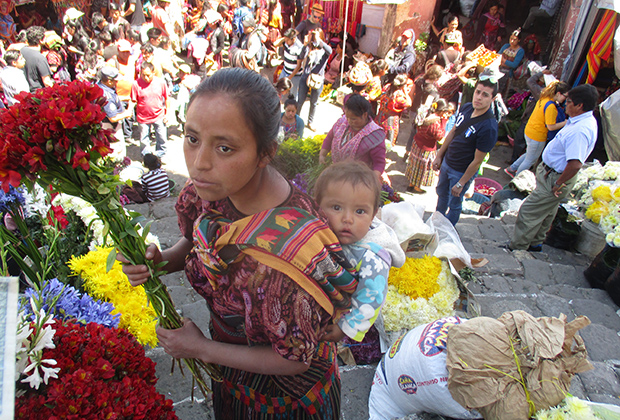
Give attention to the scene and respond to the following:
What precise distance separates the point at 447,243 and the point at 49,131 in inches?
126

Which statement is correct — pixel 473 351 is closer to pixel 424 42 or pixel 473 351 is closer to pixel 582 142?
pixel 582 142

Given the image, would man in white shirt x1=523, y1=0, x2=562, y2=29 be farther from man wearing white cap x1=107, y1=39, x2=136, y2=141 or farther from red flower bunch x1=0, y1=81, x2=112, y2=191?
red flower bunch x1=0, y1=81, x2=112, y2=191

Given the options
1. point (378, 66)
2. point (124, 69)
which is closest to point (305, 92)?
point (378, 66)

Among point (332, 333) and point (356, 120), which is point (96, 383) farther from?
point (356, 120)

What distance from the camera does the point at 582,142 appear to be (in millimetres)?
4391

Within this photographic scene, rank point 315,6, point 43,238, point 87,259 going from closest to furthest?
point 87,259
point 43,238
point 315,6

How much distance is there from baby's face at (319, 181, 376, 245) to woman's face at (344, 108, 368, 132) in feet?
7.33

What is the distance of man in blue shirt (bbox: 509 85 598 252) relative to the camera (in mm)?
4438

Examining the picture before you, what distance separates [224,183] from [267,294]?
347 millimetres

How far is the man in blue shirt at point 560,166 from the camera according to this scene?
14.6 ft

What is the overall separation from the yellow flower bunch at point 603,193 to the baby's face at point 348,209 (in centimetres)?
360

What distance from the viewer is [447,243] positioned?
3.60 m

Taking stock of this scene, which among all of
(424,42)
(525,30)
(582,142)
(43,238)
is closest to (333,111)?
(424,42)

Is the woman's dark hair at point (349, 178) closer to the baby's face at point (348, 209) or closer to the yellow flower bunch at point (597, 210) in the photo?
the baby's face at point (348, 209)
